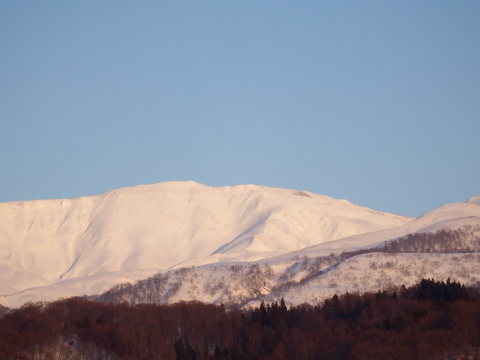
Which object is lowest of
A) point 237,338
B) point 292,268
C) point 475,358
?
point 475,358

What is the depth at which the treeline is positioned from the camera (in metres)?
89.4

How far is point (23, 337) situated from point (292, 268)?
328ft

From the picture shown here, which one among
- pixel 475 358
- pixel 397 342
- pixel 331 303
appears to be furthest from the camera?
pixel 331 303

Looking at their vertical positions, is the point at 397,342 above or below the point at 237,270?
below

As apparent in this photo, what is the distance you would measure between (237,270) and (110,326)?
284 feet

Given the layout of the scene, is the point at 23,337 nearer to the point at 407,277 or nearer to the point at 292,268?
the point at 407,277

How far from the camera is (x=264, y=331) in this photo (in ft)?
353

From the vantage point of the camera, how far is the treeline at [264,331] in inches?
3519

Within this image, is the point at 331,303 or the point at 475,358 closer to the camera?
the point at 475,358

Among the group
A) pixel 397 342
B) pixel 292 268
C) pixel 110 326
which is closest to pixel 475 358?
pixel 397 342

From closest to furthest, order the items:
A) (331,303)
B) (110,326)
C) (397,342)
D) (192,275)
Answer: (397,342)
(110,326)
(331,303)
(192,275)

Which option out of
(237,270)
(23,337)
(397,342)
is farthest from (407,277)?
(23,337)

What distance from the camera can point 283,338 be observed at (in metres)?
104

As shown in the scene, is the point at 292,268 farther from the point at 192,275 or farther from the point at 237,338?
the point at 237,338
